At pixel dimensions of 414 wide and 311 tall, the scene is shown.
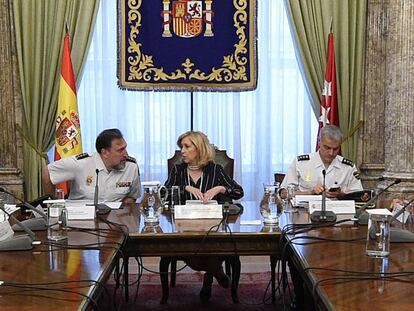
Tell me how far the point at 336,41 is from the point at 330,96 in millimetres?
533

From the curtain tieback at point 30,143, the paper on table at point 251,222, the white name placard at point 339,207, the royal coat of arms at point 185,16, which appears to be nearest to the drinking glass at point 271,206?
the paper on table at point 251,222

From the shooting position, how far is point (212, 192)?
329 cm

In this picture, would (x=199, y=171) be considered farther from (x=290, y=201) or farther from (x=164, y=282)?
(x=164, y=282)

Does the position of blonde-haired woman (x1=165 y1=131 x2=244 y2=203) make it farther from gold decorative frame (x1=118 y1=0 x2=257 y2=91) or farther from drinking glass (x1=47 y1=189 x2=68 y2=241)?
gold decorative frame (x1=118 y1=0 x2=257 y2=91)

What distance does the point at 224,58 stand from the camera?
5.07 m

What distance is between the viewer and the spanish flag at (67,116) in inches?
184

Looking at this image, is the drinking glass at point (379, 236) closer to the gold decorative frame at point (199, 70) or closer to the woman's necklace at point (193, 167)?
the woman's necklace at point (193, 167)

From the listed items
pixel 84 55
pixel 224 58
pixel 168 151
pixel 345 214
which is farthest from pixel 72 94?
pixel 345 214

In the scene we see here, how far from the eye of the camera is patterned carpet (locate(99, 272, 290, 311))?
353 cm

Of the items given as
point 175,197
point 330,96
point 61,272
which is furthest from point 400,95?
point 61,272

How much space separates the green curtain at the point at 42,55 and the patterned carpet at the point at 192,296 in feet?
5.01

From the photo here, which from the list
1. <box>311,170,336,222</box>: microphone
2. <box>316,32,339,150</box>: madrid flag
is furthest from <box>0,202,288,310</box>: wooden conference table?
<box>316,32,339,150</box>: madrid flag

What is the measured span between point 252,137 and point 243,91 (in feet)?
1.39

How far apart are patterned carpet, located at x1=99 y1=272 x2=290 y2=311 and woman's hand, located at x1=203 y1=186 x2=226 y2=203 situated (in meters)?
0.74
